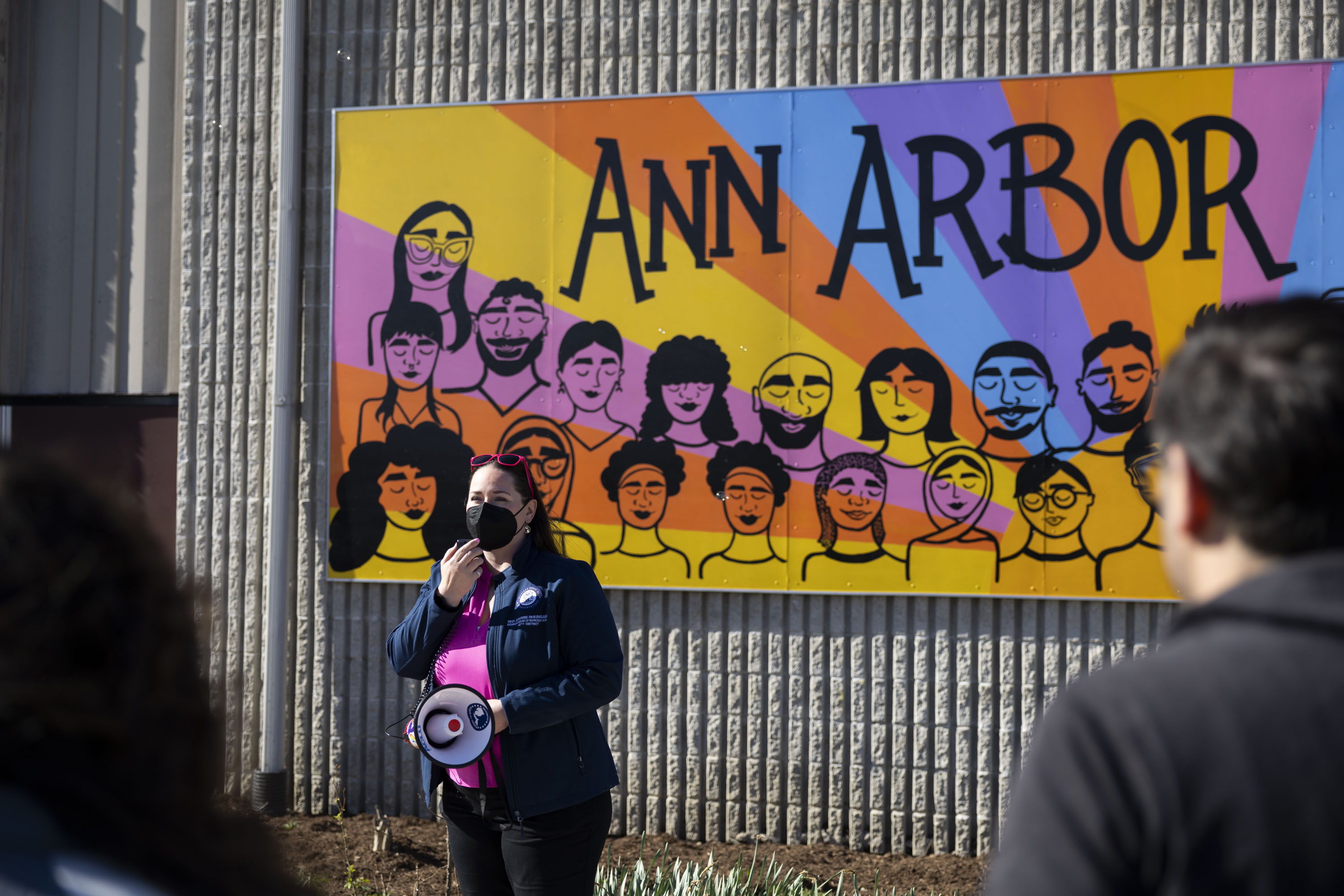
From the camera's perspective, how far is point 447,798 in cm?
309

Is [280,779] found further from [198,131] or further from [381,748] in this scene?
[198,131]

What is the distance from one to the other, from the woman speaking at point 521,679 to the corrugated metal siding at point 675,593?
80.3 inches

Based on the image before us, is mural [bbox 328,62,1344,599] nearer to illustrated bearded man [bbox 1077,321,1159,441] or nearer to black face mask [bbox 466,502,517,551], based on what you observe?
illustrated bearded man [bbox 1077,321,1159,441]

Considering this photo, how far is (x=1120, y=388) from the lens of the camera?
497cm

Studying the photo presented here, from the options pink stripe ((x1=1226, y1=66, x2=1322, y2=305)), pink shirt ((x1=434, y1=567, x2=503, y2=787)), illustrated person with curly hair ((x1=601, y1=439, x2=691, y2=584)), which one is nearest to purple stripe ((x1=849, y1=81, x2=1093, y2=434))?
pink stripe ((x1=1226, y1=66, x2=1322, y2=305))

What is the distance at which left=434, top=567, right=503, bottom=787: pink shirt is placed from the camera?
10.2 feet

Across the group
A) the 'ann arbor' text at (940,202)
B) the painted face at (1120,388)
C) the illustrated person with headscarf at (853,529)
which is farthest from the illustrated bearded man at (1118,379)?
the illustrated person with headscarf at (853,529)

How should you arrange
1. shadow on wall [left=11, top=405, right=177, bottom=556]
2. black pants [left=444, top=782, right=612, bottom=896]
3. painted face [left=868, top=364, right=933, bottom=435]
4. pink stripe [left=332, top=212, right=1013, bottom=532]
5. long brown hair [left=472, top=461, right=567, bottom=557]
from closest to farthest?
black pants [left=444, top=782, right=612, bottom=896] → long brown hair [left=472, top=461, right=567, bottom=557] → painted face [left=868, top=364, right=933, bottom=435] → pink stripe [left=332, top=212, right=1013, bottom=532] → shadow on wall [left=11, top=405, right=177, bottom=556]

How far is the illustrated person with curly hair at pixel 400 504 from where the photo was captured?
550cm

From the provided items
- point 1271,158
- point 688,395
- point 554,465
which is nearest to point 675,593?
point 554,465

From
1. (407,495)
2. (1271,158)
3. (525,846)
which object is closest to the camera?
(525,846)

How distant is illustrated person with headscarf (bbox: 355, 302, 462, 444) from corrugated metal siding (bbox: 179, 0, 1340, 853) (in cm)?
34

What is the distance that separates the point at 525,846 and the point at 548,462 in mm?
2720

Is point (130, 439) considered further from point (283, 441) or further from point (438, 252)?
point (438, 252)
